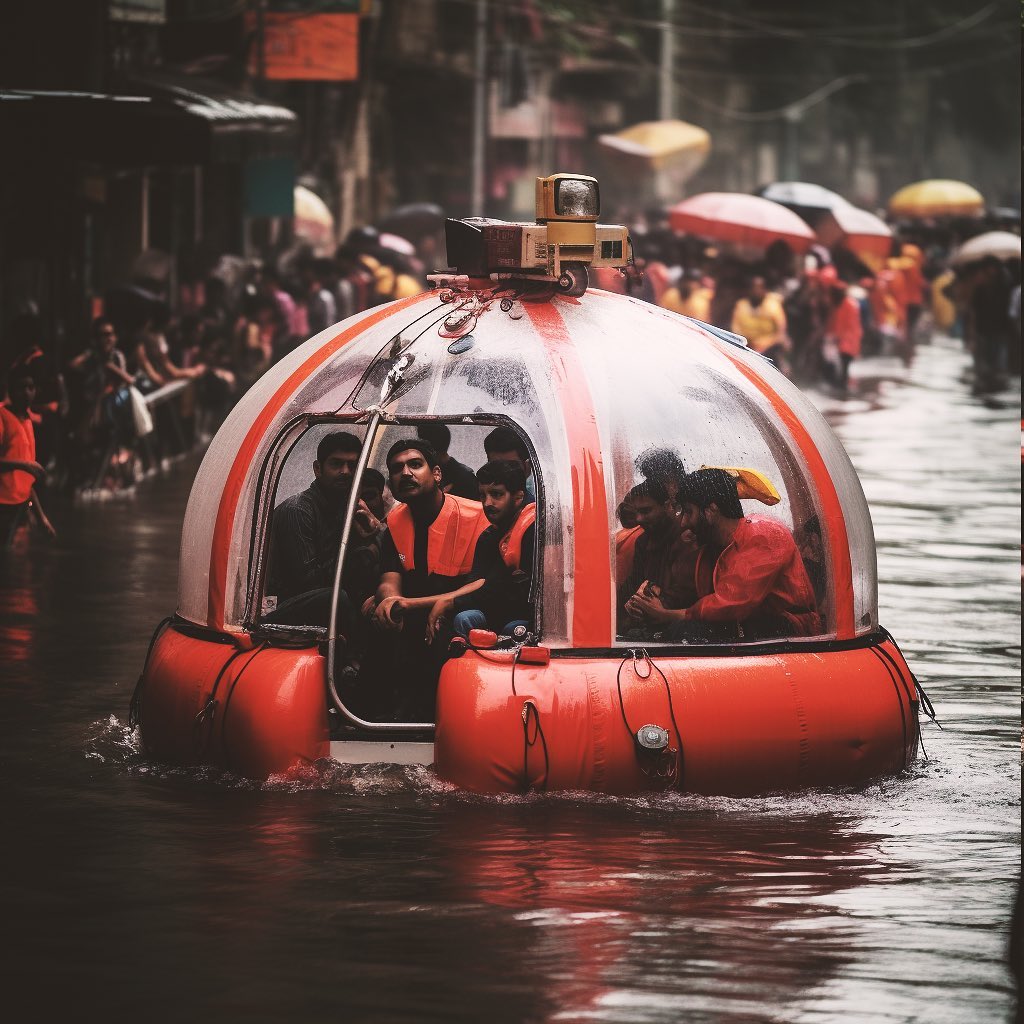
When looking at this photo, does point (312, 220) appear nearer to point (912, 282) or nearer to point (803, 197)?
point (803, 197)

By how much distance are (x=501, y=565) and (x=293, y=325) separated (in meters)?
19.6

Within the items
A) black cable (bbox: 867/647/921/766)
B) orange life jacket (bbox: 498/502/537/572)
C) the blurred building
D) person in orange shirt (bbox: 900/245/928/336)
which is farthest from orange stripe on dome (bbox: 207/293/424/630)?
person in orange shirt (bbox: 900/245/928/336)

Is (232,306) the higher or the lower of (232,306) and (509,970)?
the higher

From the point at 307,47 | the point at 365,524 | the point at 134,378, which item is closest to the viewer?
the point at 365,524

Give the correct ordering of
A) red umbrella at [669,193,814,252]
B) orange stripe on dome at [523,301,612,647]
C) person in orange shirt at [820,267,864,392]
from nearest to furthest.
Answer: orange stripe on dome at [523,301,612,647], person in orange shirt at [820,267,864,392], red umbrella at [669,193,814,252]

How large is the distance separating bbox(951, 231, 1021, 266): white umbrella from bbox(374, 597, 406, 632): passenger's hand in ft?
96.1

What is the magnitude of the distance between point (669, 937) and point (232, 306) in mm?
22854

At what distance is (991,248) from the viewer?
39781mm

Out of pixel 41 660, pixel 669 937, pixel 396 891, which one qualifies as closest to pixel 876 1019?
pixel 669 937

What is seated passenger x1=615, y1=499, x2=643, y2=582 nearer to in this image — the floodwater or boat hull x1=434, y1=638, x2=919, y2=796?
boat hull x1=434, y1=638, x2=919, y2=796

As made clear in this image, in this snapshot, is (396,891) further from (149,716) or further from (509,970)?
(149,716)

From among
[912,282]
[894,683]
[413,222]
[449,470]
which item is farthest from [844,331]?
[894,683]

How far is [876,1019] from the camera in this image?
7777 mm

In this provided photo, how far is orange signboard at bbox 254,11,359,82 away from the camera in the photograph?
36656 mm
